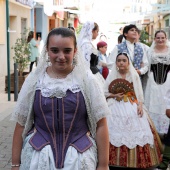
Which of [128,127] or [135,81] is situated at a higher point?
[135,81]

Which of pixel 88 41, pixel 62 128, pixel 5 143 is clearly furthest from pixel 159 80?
pixel 62 128

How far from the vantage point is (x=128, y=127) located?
5309mm

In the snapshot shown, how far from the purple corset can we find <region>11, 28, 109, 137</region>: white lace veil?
0.05 metres

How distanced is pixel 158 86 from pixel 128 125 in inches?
75.5

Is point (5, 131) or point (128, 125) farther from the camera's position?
point (5, 131)

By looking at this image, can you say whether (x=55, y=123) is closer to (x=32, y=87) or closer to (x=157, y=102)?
(x=32, y=87)

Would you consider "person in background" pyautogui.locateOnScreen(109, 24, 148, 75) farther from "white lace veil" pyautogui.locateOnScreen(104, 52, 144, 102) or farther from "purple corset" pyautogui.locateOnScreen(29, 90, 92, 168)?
"purple corset" pyautogui.locateOnScreen(29, 90, 92, 168)

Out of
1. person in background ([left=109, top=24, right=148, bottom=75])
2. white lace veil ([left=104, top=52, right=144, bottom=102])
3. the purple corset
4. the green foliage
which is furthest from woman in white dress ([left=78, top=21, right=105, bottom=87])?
the green foliage

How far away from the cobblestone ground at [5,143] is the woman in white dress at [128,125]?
130cm

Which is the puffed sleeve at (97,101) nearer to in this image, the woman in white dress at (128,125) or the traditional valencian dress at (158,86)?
the woman in white dress at (128,125)

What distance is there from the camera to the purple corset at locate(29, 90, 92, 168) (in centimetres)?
256

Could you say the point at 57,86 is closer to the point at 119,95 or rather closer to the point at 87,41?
the point at 119,95

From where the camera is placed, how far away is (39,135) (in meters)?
2.63

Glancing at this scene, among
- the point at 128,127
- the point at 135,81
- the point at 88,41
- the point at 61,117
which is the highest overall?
the point at 88,41
